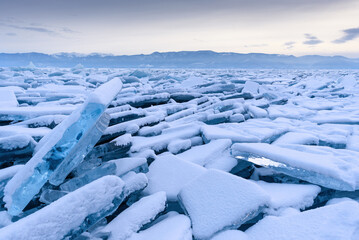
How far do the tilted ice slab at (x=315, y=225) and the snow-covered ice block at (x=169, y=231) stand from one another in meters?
0.29

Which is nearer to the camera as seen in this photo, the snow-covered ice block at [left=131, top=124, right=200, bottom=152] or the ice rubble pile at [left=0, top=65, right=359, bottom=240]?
the ice rubble pile at [left=0, top=65, right=359, bottom=240]

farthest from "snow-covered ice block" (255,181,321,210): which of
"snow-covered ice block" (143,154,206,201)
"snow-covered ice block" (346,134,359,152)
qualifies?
"snow-covered ice block" (346,134,359,152)

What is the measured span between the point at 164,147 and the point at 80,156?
103 cm

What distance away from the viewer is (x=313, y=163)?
5.01 feet

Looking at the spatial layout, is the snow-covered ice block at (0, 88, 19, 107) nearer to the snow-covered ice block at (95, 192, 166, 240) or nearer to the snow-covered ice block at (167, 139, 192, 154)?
the snow-covered ice block at (167, 139, 192, 154)

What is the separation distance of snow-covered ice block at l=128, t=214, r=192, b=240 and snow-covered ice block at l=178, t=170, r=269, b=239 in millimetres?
42

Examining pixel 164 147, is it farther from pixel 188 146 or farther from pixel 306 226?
pixel 306 226

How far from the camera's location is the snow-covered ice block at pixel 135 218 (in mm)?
1100

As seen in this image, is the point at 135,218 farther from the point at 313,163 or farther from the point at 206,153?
the point at 313,163

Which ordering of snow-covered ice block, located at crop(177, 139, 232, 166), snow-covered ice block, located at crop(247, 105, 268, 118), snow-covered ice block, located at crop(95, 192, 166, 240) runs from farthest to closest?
snow-covered ice block, located at crop(247, 105, 268, 118), snow-covered ice block, located at crop(177, 139, 232, 166), snow-covered ice block, located at crop(95, 192, 166, 240)

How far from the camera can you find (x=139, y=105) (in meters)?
3.70

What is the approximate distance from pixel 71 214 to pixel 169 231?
449 millimetres

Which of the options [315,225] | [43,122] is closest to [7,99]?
[43,122]

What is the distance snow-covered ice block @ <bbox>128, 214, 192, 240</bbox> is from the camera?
1.07m
